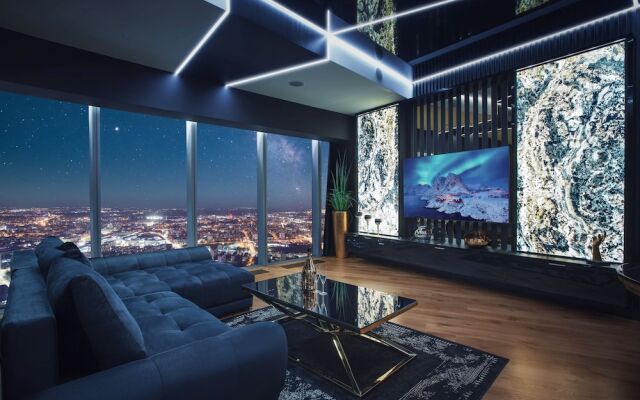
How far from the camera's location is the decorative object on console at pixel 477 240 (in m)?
3.92

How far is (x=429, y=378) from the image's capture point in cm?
194

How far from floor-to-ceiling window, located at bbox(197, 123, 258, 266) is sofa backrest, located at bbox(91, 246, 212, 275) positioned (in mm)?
1226

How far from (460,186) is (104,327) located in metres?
4.19

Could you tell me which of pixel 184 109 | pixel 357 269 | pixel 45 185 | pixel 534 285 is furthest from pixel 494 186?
pixel 45 185

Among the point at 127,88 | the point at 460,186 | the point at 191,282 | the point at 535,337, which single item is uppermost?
the point at 127,88

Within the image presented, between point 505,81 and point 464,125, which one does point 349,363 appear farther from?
point 505,81

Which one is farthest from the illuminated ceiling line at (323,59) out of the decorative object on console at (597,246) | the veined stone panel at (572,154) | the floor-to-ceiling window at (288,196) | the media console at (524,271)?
the decorative object on console at (597,246)

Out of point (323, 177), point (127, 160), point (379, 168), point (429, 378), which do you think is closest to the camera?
point (429, 378)

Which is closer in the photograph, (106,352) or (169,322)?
(106,352)

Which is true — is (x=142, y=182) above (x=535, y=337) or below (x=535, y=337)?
above

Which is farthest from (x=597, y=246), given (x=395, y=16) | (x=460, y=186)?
(x=395, y=16)

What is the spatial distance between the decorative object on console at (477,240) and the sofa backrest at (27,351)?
4.03 meters

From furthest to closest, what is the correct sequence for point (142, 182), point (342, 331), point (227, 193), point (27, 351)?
point (227, 193) < point (142, 182) < point (342, 331) < point (27, 351)

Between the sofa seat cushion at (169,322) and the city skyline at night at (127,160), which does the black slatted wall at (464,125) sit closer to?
the city skyline at night at (127,160)
